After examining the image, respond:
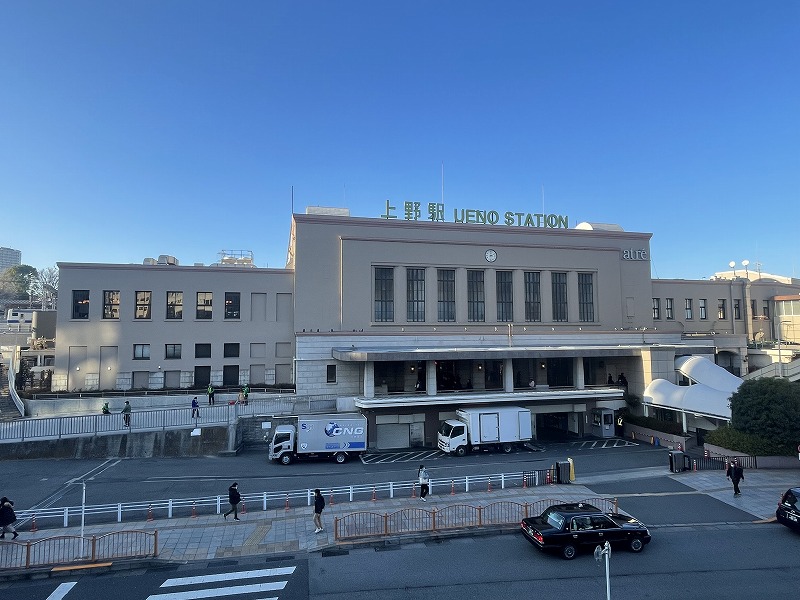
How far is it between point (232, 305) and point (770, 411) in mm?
41665

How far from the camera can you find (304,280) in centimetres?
4225

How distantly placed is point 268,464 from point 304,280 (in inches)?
686

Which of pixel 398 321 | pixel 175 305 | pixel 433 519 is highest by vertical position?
pixel 175 305

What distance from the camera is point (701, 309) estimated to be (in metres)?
57.0

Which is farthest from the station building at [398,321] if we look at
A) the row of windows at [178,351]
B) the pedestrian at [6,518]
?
the pedestrian at [6,518]

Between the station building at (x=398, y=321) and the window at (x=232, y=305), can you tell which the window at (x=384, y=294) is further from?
the window at (x=232, y=305)

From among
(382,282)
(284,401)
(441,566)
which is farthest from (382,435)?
→ (441,566)

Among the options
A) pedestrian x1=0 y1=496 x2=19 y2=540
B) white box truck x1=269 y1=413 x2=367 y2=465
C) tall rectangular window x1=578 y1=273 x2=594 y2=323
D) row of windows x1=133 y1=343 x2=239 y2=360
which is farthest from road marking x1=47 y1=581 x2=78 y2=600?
tall rectangular window x1=578 y1=273 x2=594 y2=323

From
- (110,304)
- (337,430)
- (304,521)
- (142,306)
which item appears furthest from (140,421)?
(304,521)

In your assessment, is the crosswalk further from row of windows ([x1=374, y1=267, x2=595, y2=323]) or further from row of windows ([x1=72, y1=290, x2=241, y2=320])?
row of windows ([x1=72, y1=290, x2=241, y2=320])

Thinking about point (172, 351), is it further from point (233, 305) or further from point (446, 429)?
point (446, 429)

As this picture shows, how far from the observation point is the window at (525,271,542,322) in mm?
47375

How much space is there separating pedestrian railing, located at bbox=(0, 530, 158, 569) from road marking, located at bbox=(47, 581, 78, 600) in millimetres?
998

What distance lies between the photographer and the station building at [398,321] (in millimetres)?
40438
